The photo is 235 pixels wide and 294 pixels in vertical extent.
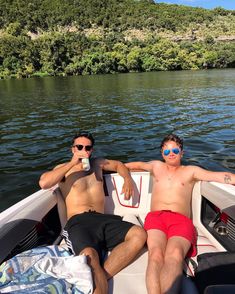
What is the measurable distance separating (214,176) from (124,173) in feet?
3.81

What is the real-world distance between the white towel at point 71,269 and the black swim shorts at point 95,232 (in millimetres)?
230

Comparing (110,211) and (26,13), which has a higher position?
(26,13)

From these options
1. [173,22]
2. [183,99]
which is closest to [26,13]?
[173,22]

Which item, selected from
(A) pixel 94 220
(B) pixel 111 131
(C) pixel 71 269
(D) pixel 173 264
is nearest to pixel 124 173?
(A) pixel 94 220

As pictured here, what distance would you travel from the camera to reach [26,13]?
124m

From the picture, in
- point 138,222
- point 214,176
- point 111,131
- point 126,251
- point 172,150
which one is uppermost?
point 172,150

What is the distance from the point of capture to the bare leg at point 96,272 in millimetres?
2748

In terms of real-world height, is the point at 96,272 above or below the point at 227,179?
below

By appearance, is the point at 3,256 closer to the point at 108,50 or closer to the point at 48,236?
the point at 48,236

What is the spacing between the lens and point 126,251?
10.6 feet

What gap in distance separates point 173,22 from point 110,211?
134m

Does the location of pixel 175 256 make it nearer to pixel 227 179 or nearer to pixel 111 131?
pixel 227 179

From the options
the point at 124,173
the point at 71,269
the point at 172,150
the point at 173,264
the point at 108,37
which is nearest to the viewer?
the point at 71,269

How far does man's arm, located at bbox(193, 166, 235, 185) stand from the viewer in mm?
3797
